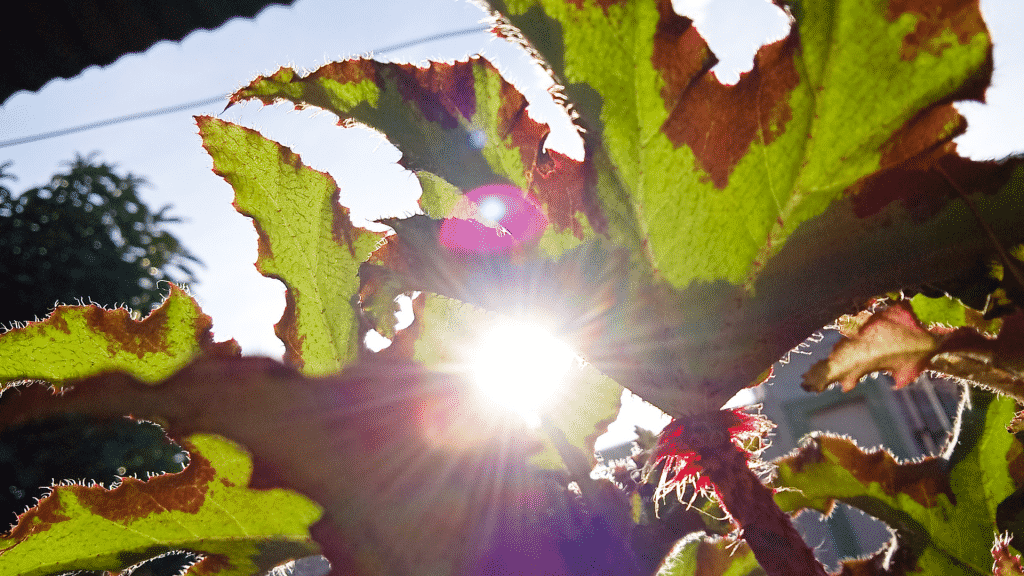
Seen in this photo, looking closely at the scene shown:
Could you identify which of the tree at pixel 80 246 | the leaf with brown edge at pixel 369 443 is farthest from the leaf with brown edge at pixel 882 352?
the tree at pixel 80 246

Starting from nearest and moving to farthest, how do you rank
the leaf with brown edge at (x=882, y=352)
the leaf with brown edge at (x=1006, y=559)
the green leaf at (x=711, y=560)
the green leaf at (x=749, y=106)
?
1. the green leaf at (x=749, y=106)
2. the leaf with brown edge at (x=882, y=352)
3. the leaf with brown edge at (x=1006, y=559)
4. the green leaf at (x=711, y=560)

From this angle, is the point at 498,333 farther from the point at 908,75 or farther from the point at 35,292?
the point at 35,292

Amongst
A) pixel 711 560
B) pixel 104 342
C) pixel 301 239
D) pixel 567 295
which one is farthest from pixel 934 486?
pixel 104 342

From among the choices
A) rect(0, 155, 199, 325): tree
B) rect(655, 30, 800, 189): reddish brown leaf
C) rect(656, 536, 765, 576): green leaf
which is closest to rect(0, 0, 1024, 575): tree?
rect(655, 30, 800, 189): reddish brown leaf

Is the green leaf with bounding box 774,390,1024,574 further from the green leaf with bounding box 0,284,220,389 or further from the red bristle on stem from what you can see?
the green leaf with bounding box 0,284,220,389

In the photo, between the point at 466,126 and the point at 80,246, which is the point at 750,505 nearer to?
the point at 466,126

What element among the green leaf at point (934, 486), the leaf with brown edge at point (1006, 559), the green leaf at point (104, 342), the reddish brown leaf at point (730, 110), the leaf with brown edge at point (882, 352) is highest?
the green leaf at point (104, 342)

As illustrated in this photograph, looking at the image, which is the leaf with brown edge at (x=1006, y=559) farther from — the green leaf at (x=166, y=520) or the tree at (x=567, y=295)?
the green leaf at (x=166, y=520)
